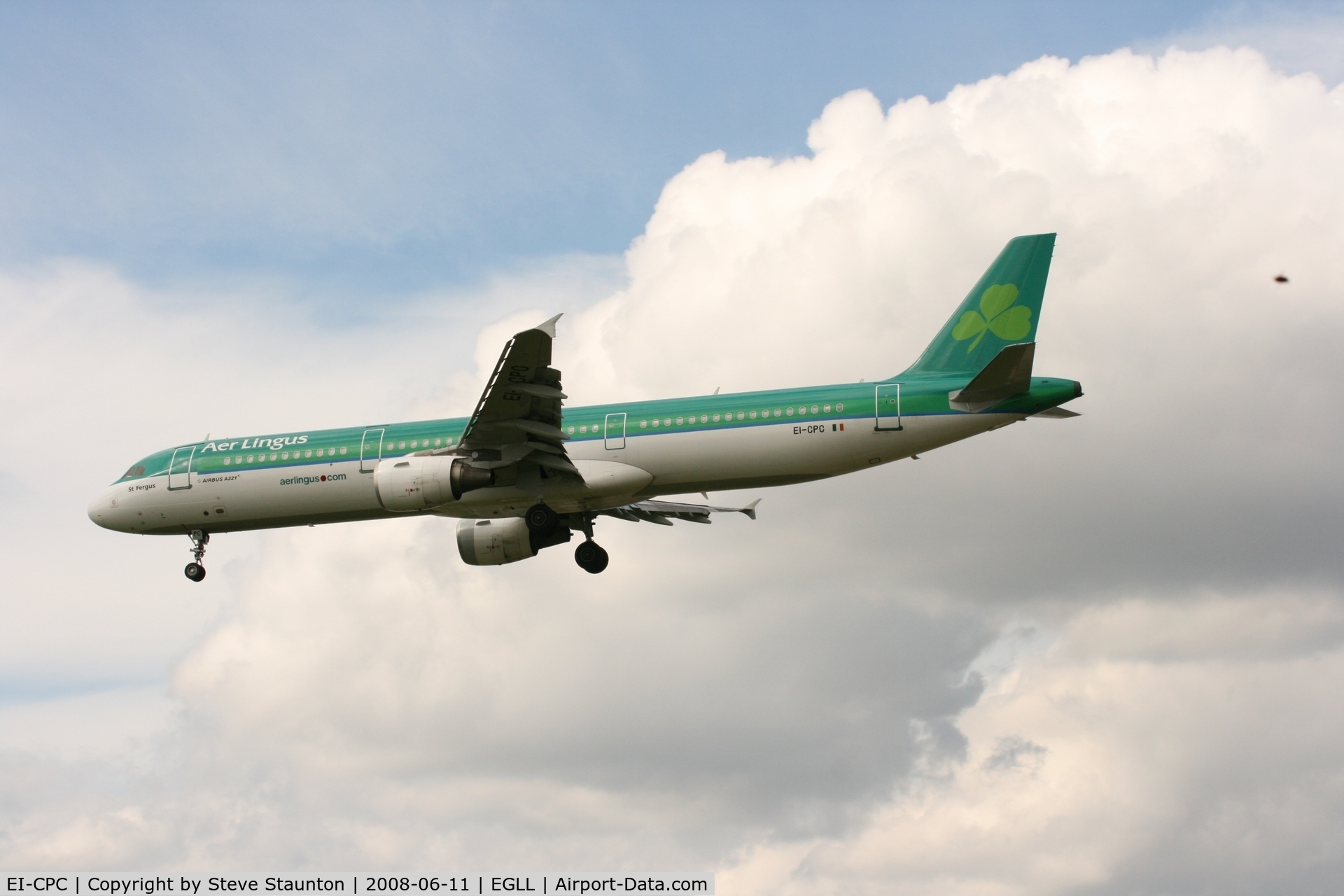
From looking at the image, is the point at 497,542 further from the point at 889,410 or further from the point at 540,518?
the point at 889,410

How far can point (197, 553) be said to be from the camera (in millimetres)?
34750

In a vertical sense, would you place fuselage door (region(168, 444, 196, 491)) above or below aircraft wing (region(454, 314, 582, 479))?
above

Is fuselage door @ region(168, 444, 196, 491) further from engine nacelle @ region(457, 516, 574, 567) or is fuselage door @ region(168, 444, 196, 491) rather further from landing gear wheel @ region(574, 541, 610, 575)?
landing gear wheel @ region(574, 541, 610, 575)

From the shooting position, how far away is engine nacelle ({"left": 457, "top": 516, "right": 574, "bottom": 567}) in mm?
34531

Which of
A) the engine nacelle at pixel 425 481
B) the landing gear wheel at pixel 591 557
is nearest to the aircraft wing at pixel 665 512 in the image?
the landing gear wheel at pixel 591 557

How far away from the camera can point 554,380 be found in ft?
92.5

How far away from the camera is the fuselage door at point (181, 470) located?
33969 millimetres

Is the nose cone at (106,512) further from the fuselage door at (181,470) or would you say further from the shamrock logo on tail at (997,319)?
the shamrock logo on tail at (997,319)

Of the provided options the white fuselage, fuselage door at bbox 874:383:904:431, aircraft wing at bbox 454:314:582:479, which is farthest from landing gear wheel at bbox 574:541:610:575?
fuselage door at bbox 874:383:904:431

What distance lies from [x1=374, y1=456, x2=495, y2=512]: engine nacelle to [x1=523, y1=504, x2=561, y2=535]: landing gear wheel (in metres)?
1.77

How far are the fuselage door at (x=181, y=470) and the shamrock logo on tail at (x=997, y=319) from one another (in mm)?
20373

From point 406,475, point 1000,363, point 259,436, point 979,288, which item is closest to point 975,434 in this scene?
point 1000,363

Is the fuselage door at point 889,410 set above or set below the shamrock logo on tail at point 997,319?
below

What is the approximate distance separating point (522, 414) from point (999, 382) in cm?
1075
